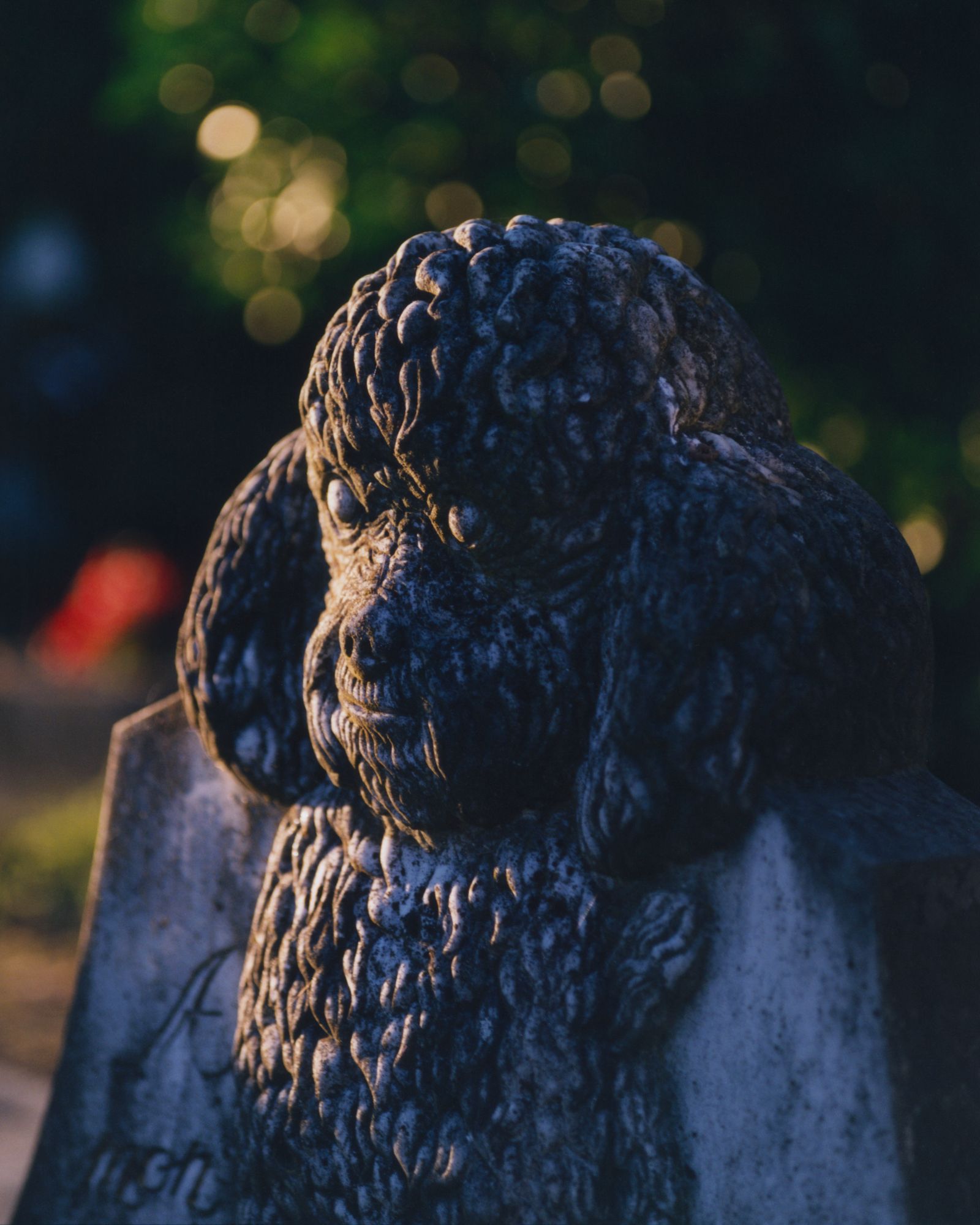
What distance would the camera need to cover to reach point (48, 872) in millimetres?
5402

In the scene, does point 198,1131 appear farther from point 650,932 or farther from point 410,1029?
point 650,932

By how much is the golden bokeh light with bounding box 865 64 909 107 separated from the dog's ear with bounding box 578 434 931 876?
2.80 metres

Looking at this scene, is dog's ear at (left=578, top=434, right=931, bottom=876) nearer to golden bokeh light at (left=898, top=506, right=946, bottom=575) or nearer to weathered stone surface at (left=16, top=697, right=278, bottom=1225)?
weathered stone surface at (left=16, top=697, right=278, bottom=1225)

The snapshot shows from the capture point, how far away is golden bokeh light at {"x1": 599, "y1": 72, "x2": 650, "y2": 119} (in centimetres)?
396

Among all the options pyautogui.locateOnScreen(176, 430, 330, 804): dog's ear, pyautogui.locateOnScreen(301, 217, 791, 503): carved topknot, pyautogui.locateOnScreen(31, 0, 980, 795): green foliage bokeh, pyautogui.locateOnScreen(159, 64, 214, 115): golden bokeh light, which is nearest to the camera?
pyautogui.locateOnScreen(301, 217, 791, 503): carved topknot

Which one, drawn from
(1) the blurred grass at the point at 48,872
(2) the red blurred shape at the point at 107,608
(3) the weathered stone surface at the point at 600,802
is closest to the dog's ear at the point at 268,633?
(3) the weathered stone surface at the point at 600,802

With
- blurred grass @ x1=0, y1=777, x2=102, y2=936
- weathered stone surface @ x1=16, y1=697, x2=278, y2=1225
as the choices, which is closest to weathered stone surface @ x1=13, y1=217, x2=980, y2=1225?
weathered stone surface @ x1=16, y1=697, x2=278, y2=1225

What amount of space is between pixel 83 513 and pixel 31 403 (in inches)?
37.3

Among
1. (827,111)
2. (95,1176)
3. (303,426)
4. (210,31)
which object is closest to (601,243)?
(303,426)

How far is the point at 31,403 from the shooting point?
9.69 meters

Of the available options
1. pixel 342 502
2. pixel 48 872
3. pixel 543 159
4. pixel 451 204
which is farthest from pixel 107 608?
pixel 342 502

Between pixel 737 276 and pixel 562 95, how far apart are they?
0.77 meters

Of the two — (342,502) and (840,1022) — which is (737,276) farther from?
(840,1022)

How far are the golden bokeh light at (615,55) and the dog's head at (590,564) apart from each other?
2.53 meters
